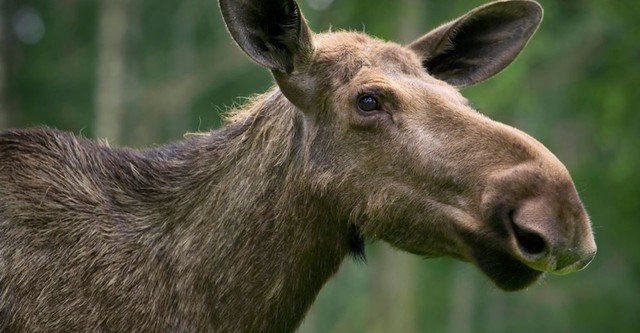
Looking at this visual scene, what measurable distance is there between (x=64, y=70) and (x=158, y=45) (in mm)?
4175

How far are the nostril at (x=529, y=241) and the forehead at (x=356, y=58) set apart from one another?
1404mm

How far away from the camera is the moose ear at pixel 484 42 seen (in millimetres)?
7711

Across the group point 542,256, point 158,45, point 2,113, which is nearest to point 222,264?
point 542,256

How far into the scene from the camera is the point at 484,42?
784 cm

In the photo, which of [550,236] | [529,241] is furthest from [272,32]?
[550,236]

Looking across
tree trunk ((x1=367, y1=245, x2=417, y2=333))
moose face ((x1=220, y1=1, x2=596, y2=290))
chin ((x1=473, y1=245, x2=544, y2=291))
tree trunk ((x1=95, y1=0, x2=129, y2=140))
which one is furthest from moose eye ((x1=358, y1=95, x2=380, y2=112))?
tree trunk ((x1=95, y1=0, x2=129, y2=140))

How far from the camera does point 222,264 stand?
21.9ft

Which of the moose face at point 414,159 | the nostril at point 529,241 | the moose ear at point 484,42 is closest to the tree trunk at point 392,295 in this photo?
the moose ear at point 484,42

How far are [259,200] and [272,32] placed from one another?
923 mm

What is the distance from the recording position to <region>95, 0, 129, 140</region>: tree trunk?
87.9 ft

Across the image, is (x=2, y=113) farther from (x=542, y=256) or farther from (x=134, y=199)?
(x=542, y=256)

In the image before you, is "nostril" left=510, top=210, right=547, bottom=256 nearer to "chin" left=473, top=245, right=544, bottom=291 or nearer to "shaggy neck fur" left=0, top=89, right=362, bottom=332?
"chin" left=473, top=245, right=544, bottom=291

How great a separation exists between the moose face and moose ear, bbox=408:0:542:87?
1.42 feet

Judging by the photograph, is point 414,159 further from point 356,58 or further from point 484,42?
point 484,42
